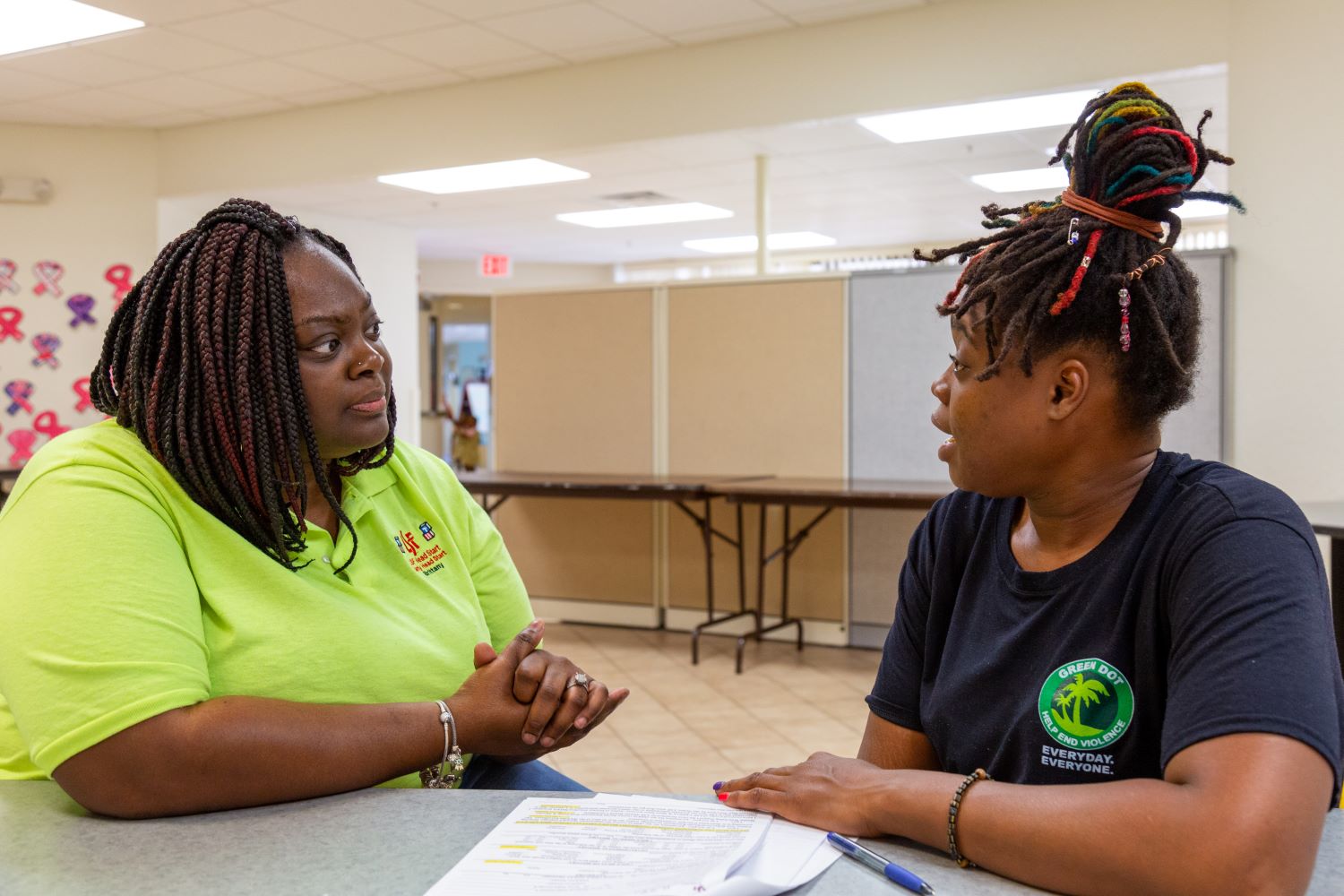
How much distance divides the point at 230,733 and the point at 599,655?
156 inches

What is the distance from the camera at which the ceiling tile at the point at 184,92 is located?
6.36 m

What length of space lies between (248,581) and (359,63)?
5512 millimetres

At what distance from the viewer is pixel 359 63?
6.05 m

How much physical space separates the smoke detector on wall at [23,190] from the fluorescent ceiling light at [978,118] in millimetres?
5254

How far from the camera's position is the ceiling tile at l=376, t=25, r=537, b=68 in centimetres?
557

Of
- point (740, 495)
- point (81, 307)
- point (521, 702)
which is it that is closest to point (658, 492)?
point (740, 495)

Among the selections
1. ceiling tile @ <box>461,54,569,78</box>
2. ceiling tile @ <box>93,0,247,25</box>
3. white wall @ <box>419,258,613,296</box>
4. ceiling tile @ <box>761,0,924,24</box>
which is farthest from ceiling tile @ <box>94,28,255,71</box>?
white wall @ <box>419,258,613,296</box>

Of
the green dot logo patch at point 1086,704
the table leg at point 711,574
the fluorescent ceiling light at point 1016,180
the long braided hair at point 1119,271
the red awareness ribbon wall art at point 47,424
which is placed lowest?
the table leg at point 711,574

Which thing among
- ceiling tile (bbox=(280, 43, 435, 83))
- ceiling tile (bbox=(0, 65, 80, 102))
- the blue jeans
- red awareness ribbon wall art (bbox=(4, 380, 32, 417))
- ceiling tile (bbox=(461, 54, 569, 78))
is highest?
ceiling tile (bbox=(461, 54, 569, 78))

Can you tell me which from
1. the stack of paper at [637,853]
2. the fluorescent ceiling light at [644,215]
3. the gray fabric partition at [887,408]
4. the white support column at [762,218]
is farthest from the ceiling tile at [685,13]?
the stack of paper at [637,853]

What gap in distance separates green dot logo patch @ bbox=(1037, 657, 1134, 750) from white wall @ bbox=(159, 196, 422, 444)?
832cm

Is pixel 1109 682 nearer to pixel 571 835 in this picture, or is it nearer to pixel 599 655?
pixel 571 835

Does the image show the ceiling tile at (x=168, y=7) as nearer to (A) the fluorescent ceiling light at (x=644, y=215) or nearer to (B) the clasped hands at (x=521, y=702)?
(A) the fluorescent ceiling light at (x=644, y=215)

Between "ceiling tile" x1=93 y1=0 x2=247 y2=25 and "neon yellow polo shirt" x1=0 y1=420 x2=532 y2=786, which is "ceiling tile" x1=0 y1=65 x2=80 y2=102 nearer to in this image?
"ceiling tile" x1=93 y1=0 x2=247 y2=25
